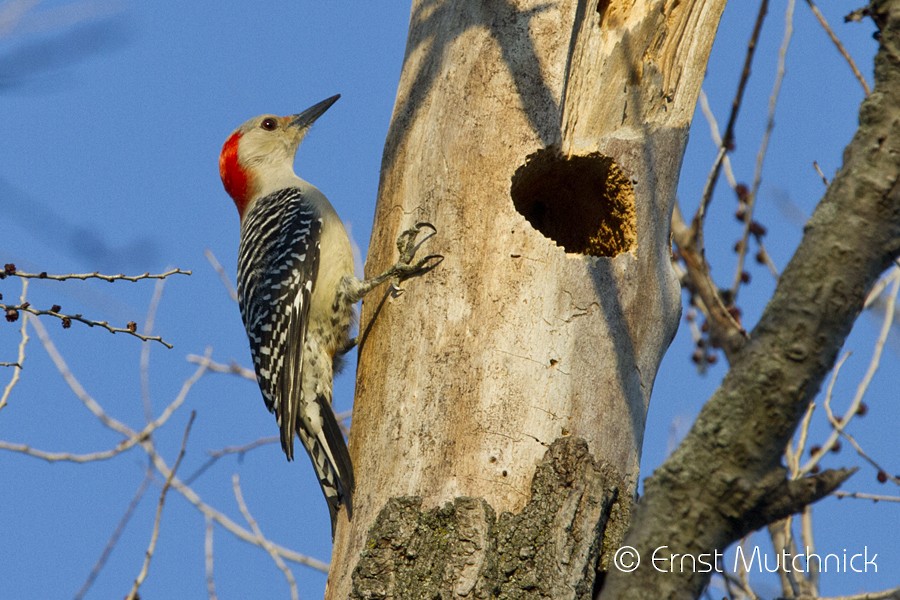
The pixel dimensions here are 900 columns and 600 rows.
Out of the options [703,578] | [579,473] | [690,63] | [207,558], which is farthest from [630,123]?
[207,558]

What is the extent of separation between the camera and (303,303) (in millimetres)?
5000

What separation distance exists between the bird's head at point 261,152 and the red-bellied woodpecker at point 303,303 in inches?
13.6

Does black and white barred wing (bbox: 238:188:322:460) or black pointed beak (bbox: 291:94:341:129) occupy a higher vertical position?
black pointed beak (bbox: 291:94:341:129)

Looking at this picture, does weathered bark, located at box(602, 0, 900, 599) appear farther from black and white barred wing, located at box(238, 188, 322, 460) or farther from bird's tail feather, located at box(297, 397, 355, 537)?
black and white barred wing, located at box(238, 188, 322, 460)

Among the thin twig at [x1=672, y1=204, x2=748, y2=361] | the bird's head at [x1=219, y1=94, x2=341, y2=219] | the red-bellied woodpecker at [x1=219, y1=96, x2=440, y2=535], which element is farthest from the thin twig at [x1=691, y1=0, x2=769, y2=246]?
the bird's head at [x1=219, y1=94, x2=341, y2=219]

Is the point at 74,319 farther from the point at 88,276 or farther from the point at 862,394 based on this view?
the point at 862,394

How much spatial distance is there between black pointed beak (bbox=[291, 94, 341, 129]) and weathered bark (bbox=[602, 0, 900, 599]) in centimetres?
491

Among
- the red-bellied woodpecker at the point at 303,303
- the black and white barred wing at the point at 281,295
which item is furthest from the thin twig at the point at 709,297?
the black and white barred wing at the point at 281,295

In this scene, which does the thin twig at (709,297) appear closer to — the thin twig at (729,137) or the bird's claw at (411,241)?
the thin twig at (729,137)

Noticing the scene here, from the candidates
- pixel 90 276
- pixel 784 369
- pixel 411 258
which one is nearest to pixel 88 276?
pixel 90 276

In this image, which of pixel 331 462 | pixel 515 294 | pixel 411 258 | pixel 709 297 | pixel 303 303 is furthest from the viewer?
pixel 709 297

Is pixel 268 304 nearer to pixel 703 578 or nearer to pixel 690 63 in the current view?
pixel 690 63

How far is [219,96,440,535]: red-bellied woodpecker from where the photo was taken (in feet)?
13.9

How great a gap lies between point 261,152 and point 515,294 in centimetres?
327
